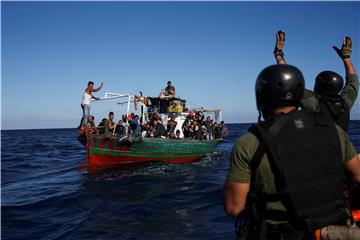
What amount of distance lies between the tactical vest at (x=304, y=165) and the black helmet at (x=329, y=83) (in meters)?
1.15

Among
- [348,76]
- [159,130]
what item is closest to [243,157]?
[348,76]

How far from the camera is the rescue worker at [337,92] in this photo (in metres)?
3.22

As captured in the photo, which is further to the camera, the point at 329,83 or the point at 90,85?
Answer: the point at 90,85

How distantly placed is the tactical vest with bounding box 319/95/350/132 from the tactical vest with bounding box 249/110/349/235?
957 millimetres

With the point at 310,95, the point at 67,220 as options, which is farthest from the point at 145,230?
the point at 310,95

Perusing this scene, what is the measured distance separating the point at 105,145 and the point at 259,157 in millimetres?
16339

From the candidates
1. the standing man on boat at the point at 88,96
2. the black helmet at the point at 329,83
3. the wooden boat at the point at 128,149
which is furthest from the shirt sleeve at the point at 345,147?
the wooden boat at the point at 128,149

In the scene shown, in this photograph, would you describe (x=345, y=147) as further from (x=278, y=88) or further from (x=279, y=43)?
(x=279, y=43)

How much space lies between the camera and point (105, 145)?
58.4 feet

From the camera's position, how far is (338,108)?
10.5 ft

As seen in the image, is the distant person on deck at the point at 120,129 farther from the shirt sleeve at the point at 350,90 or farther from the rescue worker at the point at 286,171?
the rescue worker at the point at 286,171

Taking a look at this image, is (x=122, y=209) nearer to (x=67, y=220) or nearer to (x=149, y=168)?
(x=67, y=220)

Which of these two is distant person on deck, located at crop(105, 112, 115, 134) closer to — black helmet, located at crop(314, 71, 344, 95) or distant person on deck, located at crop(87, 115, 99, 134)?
distant person on deck, located at crop(87, 115, 99, 134)

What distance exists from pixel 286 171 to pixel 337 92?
161 cm
